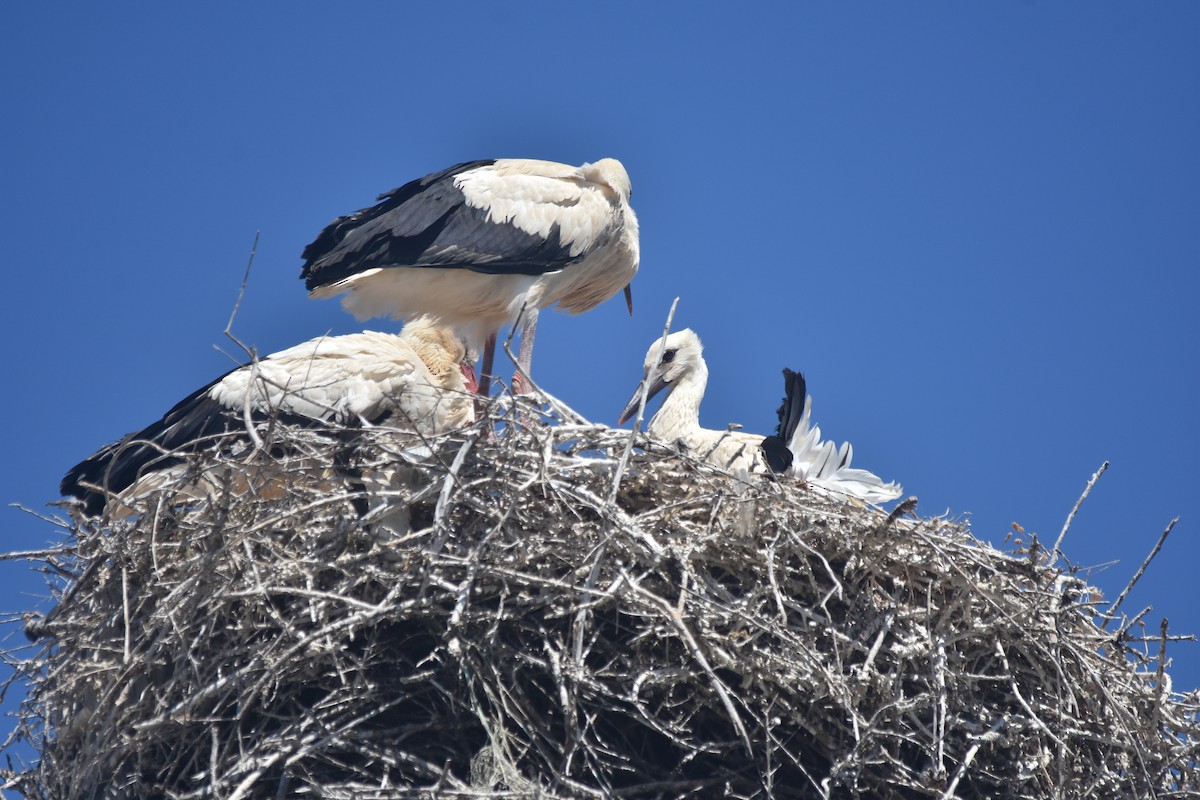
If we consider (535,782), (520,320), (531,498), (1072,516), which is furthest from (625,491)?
(520,320)

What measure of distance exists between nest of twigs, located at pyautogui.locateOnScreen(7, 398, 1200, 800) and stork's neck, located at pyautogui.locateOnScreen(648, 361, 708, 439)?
2037 mm

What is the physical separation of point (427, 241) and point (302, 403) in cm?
124

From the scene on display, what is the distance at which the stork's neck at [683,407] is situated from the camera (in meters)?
6.52

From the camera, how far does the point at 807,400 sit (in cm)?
588

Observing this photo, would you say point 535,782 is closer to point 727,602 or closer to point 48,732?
point 727,602

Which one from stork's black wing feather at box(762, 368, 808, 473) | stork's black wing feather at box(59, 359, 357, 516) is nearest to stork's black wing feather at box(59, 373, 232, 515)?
stork's black wing feather at box(59, 359, 357, 516)

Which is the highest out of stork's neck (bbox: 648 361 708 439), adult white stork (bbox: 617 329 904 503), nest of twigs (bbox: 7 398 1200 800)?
stork's neck (bbox: 648 361 708 439)

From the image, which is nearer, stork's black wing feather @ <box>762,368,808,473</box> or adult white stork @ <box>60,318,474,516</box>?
adult white stork @ <box>60,318,474,516</box>

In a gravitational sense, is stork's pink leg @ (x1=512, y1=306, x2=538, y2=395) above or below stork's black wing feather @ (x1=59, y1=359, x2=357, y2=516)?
above

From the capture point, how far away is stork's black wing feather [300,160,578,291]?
6227 millimetres

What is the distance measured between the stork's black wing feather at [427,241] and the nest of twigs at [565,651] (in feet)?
6.20

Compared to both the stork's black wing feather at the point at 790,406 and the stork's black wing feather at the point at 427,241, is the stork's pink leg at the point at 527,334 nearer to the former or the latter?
the stork's black wing feather at the point at 427,241

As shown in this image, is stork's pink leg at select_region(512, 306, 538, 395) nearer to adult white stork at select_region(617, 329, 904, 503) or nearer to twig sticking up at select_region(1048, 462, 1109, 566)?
adult white stork at select_region(617, 329, 904, 503)

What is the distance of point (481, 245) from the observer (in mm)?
6367
